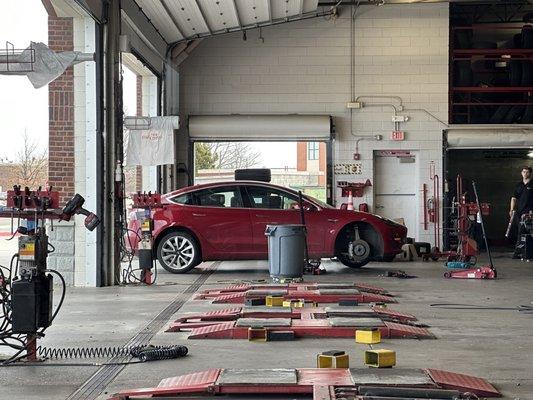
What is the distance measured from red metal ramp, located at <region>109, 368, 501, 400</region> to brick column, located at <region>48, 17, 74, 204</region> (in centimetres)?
685

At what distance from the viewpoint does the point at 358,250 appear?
13.4 meters

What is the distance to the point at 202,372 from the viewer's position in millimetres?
5062

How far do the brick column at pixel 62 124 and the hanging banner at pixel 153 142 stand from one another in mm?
2461

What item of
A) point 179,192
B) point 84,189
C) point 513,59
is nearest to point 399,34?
point 513,59

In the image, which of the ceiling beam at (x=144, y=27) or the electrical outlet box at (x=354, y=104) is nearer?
the ceiling beam at (x=144, y=27)

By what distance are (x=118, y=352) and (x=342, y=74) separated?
12.8 m

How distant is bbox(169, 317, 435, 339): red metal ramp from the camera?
6.70 metres

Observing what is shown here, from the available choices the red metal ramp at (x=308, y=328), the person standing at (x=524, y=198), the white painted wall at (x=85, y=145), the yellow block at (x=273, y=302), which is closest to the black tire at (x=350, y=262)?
the person standing at (x=524, y=198)

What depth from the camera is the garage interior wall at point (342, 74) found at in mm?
17859

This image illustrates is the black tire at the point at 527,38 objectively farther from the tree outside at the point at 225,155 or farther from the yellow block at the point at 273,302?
the yellow block at the point at 273,302

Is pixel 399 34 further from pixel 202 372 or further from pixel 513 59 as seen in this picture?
pixel 202 372

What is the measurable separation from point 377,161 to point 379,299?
9.19 metres

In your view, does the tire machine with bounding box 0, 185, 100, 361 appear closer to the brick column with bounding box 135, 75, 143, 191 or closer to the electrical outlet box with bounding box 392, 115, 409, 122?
the brick column with bounding box 135, 75, 143, 191

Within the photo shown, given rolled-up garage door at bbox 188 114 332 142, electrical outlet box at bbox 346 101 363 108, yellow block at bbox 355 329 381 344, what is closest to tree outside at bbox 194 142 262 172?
rolled-up garage door at bbox 188 114 332 142
